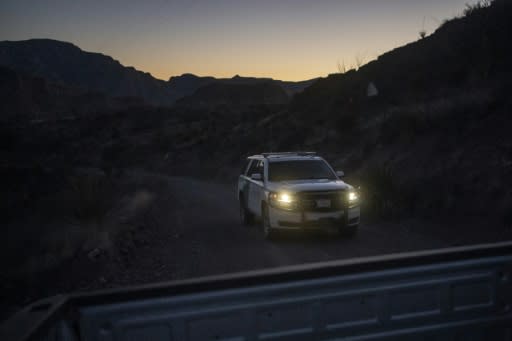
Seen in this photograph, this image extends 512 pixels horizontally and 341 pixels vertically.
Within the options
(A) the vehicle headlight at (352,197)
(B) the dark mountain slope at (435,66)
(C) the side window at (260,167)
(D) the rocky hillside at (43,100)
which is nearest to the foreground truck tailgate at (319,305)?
(A) the vehicle headlight at (352,197)

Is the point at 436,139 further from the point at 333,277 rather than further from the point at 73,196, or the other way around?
the point at 333,277

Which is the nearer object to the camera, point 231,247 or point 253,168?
point 231,247

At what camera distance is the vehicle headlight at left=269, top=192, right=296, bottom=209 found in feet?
31.4

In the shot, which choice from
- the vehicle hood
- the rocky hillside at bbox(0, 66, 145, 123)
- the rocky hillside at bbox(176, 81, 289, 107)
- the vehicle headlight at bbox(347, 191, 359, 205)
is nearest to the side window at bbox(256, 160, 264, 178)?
the vehicle hood

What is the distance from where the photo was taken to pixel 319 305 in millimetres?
2338

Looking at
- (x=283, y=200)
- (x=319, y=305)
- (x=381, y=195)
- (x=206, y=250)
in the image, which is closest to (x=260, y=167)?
(x=283, y=200)

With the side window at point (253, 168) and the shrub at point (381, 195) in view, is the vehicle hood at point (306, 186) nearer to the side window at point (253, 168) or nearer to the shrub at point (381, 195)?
the side window at point (253, 168)

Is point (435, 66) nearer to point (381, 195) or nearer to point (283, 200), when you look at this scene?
point (381, 195)

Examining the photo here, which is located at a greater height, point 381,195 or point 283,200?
point 283,200

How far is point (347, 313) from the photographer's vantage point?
240 centimetres

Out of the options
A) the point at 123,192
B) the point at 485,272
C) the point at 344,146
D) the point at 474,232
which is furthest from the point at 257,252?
the point at 344,146

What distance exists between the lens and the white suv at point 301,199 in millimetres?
9586

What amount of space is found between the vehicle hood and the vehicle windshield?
0.40 metres

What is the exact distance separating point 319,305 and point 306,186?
294 inches
